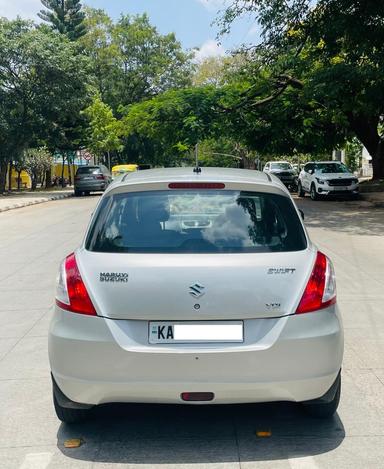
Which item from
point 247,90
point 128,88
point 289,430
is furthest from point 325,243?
point 128,88

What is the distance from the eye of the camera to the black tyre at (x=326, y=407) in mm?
3818

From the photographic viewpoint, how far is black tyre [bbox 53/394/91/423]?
387 centimetres

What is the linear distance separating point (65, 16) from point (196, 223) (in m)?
54.5

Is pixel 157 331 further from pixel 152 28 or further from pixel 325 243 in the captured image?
pixel 152 28

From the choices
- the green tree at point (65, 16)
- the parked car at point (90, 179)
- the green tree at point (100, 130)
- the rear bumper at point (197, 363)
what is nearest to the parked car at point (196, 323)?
the rear bumper at point (197, 363)

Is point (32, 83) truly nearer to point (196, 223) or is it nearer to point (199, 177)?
point (199, 177)

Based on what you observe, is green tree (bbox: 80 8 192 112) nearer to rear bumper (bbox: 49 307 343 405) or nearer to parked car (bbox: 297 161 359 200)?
parked car (bbox: 297 161 359 200)

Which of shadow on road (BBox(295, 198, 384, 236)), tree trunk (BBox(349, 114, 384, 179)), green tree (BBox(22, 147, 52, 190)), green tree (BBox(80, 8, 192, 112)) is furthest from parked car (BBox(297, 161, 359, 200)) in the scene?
green tree (BBox(80, 8, 192, 112))

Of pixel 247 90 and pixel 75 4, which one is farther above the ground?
pixel 75 4

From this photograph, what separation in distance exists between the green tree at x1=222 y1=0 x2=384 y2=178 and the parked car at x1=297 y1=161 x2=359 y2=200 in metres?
1.98

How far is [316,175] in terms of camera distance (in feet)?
86.6

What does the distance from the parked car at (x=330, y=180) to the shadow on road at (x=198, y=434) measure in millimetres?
21992

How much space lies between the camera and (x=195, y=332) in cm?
345

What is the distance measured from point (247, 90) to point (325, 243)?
12.9 m
